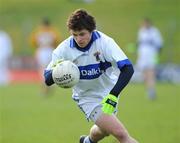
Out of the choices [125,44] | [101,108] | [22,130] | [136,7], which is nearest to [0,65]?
[125,44]

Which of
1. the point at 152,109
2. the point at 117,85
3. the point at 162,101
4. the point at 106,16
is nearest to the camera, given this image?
the point at 117,85

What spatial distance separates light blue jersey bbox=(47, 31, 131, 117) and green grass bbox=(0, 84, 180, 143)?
99 cm

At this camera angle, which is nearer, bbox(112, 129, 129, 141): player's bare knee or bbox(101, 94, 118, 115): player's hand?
bbox(101, 94, 118, 115): player's hand

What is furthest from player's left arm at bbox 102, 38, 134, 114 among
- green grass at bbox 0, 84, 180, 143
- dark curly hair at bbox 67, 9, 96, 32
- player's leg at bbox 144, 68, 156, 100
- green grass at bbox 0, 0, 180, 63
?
green grass at bbox 0, 0, 180, 63

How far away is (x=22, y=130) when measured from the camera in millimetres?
13445

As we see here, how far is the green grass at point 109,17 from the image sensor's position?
31.1 meters

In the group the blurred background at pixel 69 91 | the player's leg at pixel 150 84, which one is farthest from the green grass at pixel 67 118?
the player's leg at pixel 150 84

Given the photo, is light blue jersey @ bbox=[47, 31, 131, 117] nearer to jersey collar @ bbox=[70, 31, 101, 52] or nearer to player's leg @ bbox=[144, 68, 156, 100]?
jersey collar @ bbox=[70, 31, 101, 52]

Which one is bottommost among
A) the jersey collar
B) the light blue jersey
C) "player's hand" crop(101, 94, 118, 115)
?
"player's hand" crop(101, 94, 118, 115)

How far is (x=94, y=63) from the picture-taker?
28.8ft

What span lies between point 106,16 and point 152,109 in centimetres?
1745

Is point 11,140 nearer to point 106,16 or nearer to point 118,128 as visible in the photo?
point 118,128

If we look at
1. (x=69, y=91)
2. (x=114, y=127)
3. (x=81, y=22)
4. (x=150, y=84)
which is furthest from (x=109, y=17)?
(x=114, y=127)

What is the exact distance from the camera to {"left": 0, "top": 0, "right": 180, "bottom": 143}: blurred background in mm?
13039
